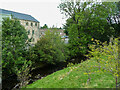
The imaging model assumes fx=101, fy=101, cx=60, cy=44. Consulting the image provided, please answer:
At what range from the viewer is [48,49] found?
51.4ft

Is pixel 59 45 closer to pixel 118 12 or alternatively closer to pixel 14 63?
pixel 14 63

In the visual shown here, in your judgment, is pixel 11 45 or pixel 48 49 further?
pixel 48 49

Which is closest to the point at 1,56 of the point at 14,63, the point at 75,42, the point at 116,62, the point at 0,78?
the point at 14,63

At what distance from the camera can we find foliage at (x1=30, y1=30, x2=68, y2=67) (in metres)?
15.3

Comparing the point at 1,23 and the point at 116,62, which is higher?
the point at 1,23

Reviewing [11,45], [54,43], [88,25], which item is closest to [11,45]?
[11,45]

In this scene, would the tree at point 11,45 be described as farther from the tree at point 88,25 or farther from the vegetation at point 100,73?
the tree at point 88,25

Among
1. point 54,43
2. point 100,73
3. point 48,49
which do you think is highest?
point 54,43

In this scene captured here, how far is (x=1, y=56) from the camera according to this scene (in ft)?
34.6

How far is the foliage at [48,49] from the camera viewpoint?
1531 centimetres

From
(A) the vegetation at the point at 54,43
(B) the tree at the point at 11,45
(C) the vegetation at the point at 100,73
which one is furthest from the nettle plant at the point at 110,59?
(B) the tree at the point at 11,45

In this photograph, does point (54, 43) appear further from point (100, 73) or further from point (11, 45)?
point (100, 73)

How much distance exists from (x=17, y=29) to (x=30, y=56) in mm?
3972

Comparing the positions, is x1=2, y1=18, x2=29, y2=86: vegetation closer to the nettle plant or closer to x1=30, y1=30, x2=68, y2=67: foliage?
x1=30, y1=30, x2=68, y2=67: foliage
